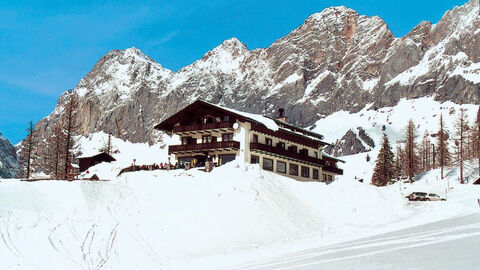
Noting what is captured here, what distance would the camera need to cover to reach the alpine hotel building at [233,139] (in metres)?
49.7

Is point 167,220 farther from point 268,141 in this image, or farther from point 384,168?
point 384,168

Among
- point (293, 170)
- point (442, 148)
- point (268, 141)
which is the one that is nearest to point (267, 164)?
point (268, 141)

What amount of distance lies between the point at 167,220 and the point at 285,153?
3207cm

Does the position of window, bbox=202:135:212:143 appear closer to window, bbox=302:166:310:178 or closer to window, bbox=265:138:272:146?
window, bbox=265:138:272:146

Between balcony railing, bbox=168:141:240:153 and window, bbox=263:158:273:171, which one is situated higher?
balcony railing, bbox=168:141:240:153

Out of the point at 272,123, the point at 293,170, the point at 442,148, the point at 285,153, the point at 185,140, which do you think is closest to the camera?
the point at 272,123

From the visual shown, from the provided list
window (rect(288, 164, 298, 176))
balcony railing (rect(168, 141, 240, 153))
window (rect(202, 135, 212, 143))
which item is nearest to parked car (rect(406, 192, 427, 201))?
window (rect(288, 164, 298, 176))

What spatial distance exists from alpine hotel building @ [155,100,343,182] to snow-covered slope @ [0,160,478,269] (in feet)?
56.9

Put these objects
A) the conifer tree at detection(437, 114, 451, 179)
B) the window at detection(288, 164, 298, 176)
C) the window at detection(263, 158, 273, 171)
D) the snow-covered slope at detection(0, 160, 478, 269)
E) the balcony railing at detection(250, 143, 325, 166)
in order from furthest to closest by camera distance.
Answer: the conifer tree at detection(437, 114, 451, 179)
the window at detection(288, 164, 298, 176)
the window at detection(263, 158, 273, 171)
the balcony railing at detection(250, 143, 325, 166)
the snow-covered slope at detection(0, 160, 478, 269)

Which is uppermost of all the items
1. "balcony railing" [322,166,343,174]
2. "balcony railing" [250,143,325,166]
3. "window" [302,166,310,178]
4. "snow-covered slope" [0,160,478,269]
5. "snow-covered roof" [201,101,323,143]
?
Result: "snow-covered roof" [201,101,323,143]

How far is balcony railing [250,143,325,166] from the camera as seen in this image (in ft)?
164

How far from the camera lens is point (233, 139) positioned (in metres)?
→ 50.4

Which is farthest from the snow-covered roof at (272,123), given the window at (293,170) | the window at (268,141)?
the window at (293,170)

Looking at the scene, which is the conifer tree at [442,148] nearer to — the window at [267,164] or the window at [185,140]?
the window at [267,164]
